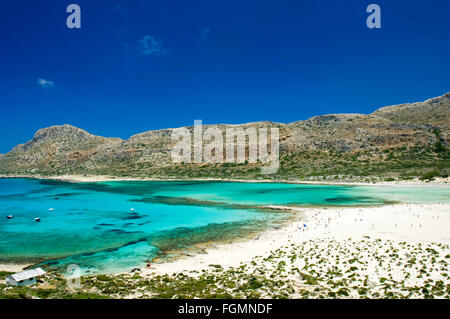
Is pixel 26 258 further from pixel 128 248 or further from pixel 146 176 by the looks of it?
pixel 146 176

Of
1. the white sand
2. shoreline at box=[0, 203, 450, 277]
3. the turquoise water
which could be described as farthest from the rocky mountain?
the turquoise water

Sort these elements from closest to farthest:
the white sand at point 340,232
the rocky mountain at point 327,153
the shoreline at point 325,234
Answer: the shoreline at point 325,234
the white sand at point 340,232
the rocky mountain at point 327,153

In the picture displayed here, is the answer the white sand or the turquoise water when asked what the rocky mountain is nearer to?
the white sand

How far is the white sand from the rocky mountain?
5179cm

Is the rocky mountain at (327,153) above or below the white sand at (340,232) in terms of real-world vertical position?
above

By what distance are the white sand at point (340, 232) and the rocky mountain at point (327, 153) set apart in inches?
2039

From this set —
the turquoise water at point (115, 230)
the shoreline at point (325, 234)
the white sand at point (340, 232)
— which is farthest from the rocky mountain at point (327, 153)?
the turquoise water at point (115, 230)

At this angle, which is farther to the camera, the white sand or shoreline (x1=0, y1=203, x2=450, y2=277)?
the white sand

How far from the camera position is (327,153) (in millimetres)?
108062

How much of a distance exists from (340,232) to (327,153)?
89.3 metres

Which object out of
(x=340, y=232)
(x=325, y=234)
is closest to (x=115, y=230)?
(x=325, y=234)

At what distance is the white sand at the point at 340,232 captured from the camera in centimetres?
1906

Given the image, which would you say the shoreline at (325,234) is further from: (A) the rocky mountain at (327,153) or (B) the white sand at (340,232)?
(A) the rocky mountain at (327,153)

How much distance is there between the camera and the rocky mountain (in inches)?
3482
